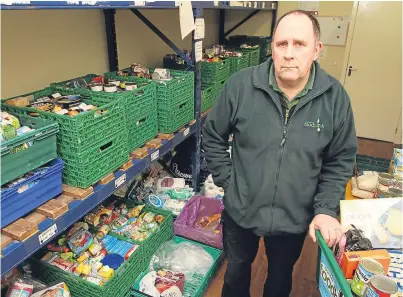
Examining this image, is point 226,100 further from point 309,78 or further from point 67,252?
point 67,252

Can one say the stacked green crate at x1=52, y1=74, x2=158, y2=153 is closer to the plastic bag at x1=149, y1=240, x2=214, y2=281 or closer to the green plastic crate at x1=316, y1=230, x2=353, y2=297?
the plastic bag at x1=149, y1=240, x2=214, y2=281

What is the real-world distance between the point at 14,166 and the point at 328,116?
1162mm

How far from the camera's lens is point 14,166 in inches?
47.3

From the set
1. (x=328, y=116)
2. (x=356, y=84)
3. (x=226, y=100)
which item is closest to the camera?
(x=328, y=116)

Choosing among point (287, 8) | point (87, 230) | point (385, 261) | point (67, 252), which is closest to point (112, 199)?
point (87, 230)

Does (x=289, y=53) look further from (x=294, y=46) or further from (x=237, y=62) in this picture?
(x=237, y=62)

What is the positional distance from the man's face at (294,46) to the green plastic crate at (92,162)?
32.5 inches

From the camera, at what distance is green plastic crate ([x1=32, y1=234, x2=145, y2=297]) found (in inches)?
65.2

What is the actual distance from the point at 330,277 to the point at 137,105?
1232 millimetres

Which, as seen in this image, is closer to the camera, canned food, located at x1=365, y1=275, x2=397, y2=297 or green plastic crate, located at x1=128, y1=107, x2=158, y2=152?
canned food, located at x1=365, y1=275, x2=397, y2=297

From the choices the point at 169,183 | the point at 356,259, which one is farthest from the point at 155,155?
the point at 356,259

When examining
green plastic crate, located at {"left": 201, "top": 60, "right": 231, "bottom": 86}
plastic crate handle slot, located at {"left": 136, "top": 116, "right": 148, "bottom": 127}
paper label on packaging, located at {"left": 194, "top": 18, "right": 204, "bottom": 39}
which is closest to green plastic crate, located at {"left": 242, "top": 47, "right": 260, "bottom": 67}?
green plastic crate, located at {"left": 201, "top": 60, "right": 231, "bottom": 86}

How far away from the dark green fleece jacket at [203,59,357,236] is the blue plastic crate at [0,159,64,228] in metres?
0.68

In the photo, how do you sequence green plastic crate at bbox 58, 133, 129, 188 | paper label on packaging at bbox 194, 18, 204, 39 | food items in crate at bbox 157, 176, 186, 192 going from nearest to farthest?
green plastic crate at bbox 58, 133, 129, 188
paper label on packaging at bbox 194, 18, 204, 39
food items in crate at bbox 157, 176, 186, 192
